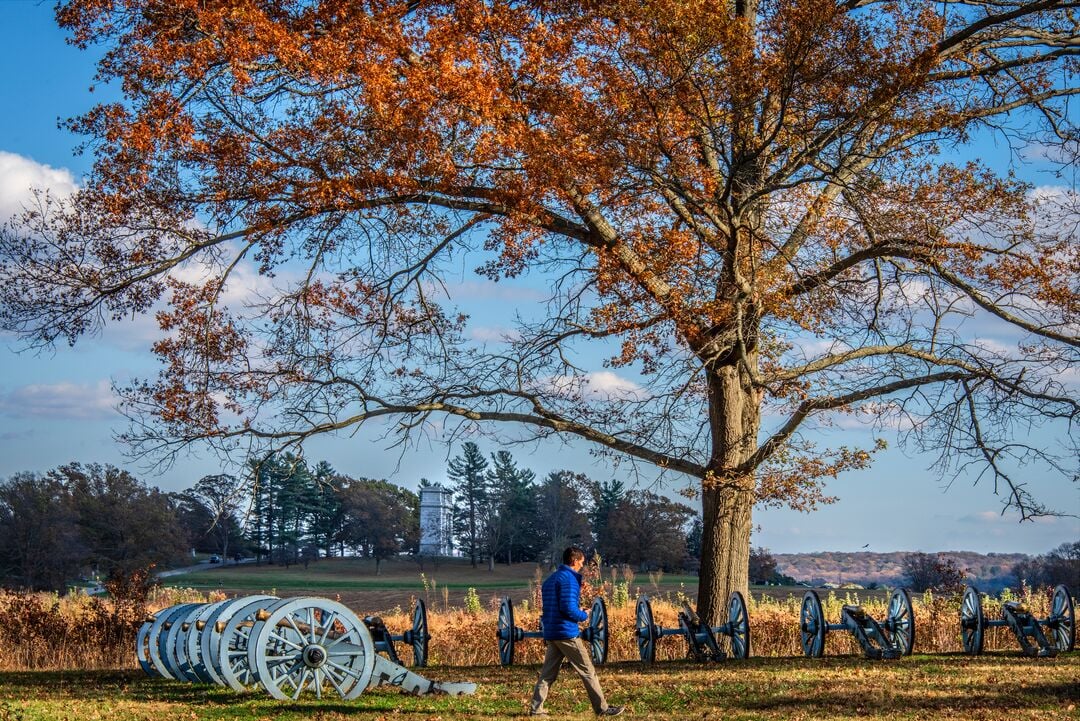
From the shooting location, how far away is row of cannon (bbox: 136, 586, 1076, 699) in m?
11.2

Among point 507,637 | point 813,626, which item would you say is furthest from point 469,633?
point 813,626

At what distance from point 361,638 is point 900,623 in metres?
7.33

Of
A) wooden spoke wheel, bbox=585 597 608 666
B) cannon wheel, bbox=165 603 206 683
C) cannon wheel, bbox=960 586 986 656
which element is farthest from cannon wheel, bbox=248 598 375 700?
cannon wheel, bbox=960 586 986 656

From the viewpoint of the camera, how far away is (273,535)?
61.0 meters

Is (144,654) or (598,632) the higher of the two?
(598,632)

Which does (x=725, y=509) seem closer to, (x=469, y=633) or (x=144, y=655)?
(x=469, y=633)

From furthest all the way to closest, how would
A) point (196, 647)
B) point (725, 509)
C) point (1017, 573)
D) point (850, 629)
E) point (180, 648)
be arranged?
point (1017, 573)
point (725, 509)
point (850, 629)
point (180, 648)
point (196, 647)

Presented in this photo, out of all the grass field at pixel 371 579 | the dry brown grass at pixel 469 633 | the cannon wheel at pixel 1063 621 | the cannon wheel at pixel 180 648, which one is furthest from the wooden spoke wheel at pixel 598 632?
the grass field at pixel 371 579

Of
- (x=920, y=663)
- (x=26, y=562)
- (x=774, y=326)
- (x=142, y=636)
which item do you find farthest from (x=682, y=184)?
(x=26, y=562)

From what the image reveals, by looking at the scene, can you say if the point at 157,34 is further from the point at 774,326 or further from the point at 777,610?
the point at 777,610

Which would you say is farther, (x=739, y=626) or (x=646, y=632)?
(x=646, y=632)

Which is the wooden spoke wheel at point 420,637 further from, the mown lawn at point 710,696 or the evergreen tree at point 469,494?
the evergreen tree at point 469,494

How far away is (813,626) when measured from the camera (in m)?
14.6

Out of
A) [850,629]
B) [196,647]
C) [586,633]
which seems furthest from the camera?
[586,633]
